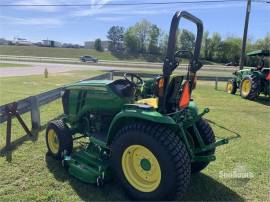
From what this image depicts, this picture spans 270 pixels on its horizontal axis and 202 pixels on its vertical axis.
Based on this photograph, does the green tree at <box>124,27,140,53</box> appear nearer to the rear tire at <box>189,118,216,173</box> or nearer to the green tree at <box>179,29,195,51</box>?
the green tree at <box>179,29,195,51</box>

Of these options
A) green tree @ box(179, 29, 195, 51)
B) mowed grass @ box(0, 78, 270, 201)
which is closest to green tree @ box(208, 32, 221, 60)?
mowed grass @ box(0, 78, 270, 201)

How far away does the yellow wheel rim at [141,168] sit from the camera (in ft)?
11.9

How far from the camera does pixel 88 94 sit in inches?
191

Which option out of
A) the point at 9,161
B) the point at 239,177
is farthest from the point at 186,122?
the point at 9,161

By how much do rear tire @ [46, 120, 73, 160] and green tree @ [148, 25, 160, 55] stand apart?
186 feet

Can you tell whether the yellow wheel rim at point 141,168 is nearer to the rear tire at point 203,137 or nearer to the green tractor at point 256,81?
the rear tire at point 203,137

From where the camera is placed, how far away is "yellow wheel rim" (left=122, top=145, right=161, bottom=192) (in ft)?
11.9

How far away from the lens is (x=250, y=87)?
12.2m

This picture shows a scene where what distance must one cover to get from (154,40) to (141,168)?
59.3m

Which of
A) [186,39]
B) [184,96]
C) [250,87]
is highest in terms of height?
[186,39]

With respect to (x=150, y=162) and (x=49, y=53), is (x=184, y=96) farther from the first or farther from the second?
(x=49, y=53)

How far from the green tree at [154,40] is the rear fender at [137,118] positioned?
189 feet

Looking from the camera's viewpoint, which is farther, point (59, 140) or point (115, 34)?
point (115, 34)

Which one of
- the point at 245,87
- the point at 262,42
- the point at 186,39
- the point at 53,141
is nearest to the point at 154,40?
the point at 262,42
